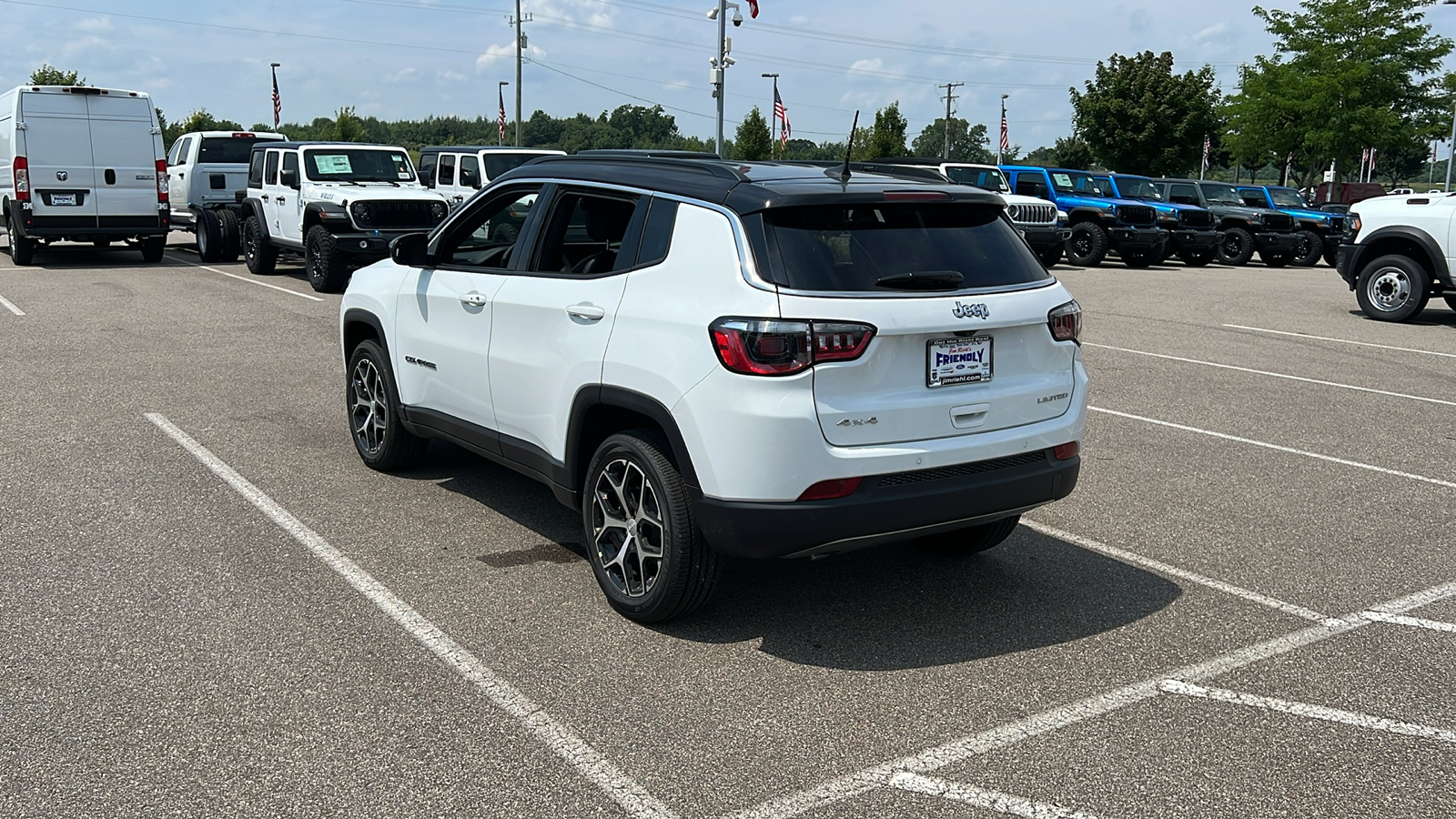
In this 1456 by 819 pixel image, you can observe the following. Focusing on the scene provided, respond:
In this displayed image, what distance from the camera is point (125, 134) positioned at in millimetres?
19109

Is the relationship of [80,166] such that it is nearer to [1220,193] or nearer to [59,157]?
[59,157]

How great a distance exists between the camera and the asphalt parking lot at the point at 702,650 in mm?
3461

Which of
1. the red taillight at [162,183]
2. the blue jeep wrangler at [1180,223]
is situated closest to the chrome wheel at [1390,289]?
the blue jeep wrangler at [1180,223]

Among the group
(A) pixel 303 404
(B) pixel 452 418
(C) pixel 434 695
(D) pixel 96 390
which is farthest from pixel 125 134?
(C) pixel 434 695

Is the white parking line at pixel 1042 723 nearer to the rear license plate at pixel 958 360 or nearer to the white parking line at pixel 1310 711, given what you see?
the white parking line at pixel 1310 711

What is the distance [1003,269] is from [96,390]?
744cm

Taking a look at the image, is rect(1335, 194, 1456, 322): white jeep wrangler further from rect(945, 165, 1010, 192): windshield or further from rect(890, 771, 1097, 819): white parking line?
rect(890, 771, 1097, 819): white parking line

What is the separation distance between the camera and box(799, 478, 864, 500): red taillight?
13.5 ft

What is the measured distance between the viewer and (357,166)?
17.7 meters

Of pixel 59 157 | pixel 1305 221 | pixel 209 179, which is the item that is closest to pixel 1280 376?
pixel 59 157

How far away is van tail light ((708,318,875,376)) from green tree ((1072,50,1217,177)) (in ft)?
165

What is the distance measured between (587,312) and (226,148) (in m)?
20.3

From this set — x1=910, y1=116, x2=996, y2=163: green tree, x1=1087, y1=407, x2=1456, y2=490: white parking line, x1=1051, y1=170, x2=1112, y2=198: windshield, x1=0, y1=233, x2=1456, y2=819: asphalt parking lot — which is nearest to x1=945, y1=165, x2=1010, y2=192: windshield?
x1=1051, y1=170, x2=1112, y2=198: windshield

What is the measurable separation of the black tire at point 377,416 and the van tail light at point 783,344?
112 inches
